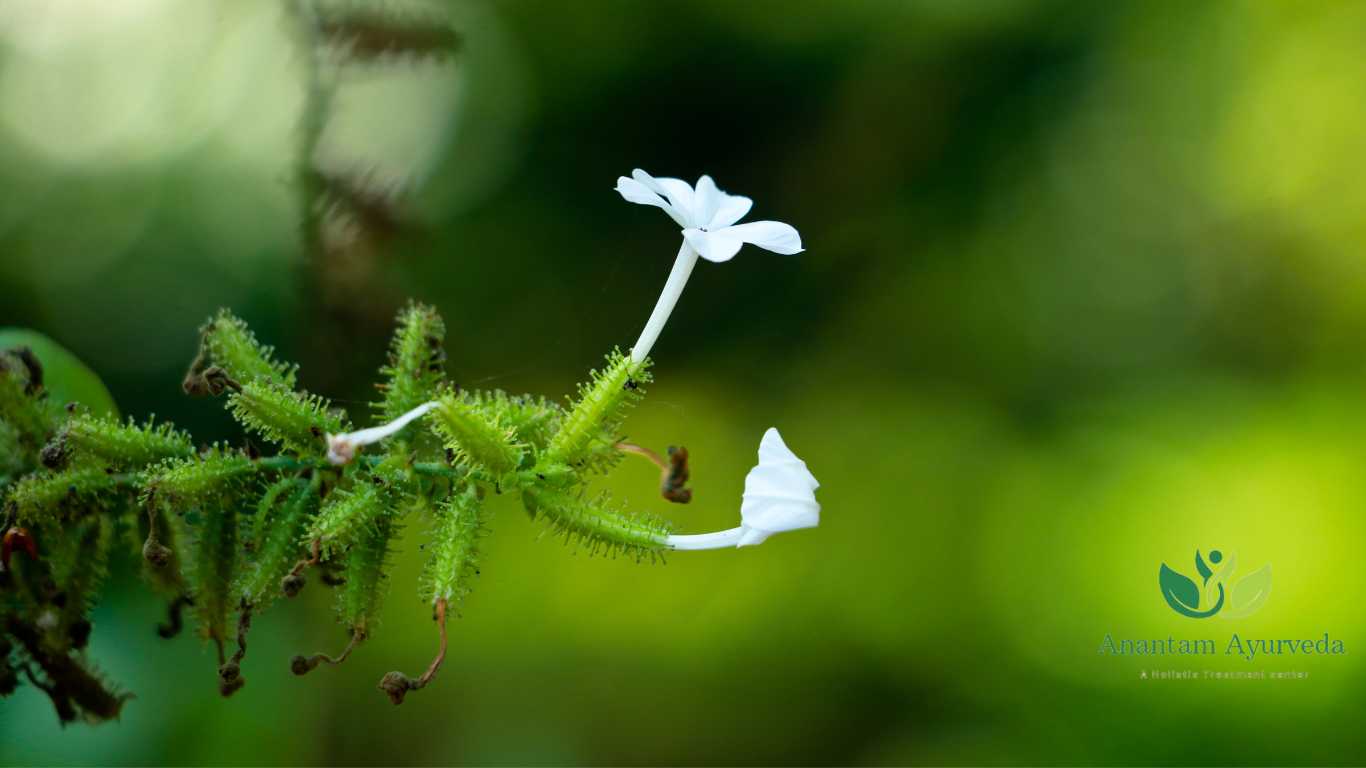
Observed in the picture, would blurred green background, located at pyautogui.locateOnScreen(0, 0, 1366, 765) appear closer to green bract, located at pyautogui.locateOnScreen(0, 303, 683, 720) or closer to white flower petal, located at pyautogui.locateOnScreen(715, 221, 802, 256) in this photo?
green bract, located at pyautogui.locateOnScreen(0, 303, 683, 720)

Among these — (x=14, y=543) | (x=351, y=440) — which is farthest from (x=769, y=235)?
(x=14, y=543)

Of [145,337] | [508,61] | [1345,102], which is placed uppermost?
[1345,102]

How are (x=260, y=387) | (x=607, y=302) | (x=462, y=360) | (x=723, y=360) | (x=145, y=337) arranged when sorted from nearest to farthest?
(x=260, y=387)
(x=145, y=337)
(x=462, y=360)
(x=607, y=302)
(x=723, y=360)

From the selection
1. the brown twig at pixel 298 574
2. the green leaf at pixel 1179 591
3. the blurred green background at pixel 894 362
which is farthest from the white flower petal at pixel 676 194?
the green leaf at pixel 1179 591

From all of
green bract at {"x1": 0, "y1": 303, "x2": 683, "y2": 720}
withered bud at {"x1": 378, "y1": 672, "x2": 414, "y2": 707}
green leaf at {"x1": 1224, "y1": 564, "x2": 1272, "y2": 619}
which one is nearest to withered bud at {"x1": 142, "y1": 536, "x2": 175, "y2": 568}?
green bract at {"x1": 0, "y1": 303, "x2": 683, "y2": 720}

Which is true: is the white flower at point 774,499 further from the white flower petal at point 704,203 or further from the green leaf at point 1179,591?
the green leaf at point 1179,591

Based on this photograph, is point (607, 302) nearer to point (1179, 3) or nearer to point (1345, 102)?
→ point (1179, 3)

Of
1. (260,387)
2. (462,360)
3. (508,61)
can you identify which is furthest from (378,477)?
(508,61)
